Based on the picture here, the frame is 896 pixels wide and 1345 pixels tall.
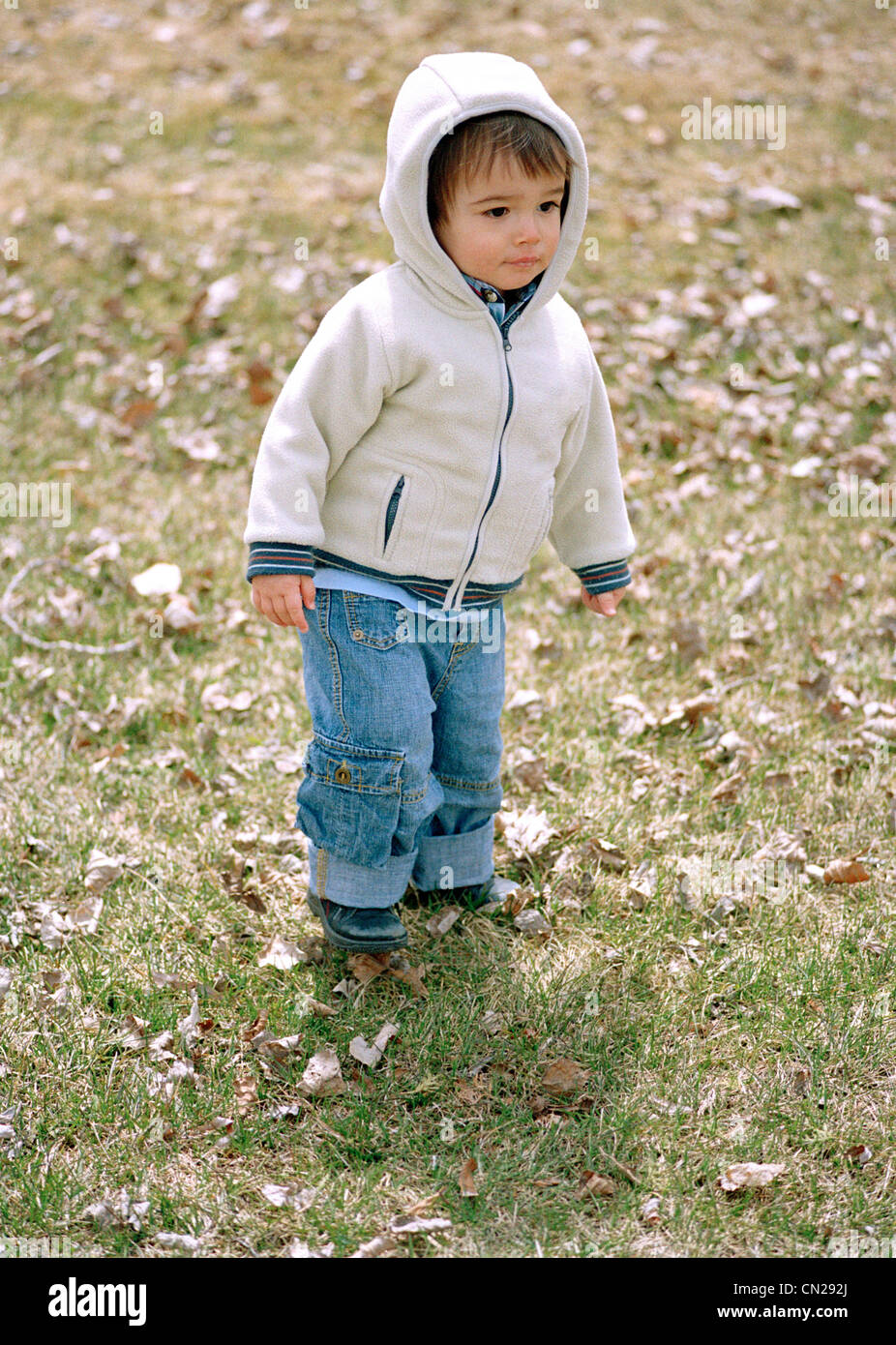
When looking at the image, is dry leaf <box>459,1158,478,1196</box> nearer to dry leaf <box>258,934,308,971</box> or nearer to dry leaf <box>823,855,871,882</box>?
dry leaf <box>258,934,308,971</box>

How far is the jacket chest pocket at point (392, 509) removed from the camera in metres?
2.84

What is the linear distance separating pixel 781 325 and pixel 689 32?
399 centimetres

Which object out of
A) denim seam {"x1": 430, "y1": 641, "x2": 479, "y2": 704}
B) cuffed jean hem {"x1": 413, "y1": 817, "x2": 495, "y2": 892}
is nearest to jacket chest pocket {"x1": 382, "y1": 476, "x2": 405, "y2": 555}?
denim seam {"x1": 430, "y1": 641, "x2": 479, "y2": 704}

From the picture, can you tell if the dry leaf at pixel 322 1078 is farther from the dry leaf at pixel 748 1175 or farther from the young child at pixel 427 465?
the dry leaf at pixel 748 1175

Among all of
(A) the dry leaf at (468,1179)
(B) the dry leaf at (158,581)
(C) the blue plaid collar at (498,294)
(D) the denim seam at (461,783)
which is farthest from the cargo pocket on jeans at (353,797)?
(B) the dry leaf at (158,581)

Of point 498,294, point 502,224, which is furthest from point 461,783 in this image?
point 502,224

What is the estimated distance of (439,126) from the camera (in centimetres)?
259

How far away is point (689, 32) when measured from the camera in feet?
30.8

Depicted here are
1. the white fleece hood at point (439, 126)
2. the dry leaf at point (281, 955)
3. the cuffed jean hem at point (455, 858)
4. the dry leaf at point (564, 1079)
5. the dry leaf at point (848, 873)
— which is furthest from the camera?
the dry leaf at point (848, 873)

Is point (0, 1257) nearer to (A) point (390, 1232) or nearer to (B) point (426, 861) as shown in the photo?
(A) point (390, 1232)

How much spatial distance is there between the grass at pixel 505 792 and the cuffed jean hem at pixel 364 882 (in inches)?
8.2

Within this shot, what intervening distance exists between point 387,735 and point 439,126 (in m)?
1.32

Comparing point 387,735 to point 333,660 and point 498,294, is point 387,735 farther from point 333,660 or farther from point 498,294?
point 498,294

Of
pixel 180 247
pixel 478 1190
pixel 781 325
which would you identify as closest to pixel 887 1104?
pixel 478 1190
